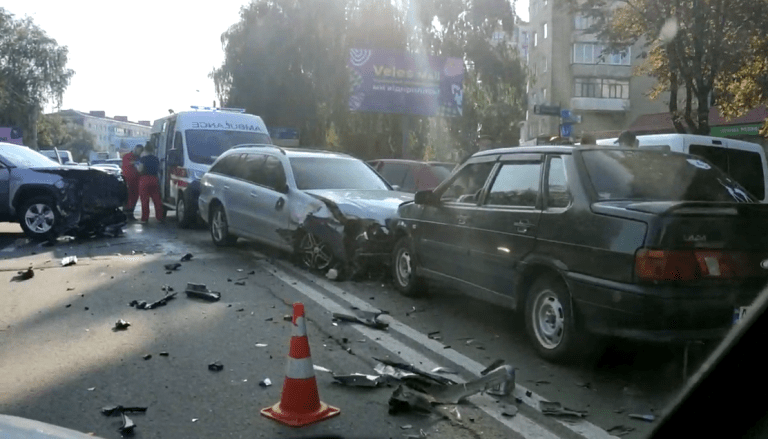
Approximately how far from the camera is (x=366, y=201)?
980 cm

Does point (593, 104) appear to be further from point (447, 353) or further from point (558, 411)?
point (558, 411)

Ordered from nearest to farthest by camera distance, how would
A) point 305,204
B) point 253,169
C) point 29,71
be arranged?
point 305,204 → point 253,169 → point 29,71

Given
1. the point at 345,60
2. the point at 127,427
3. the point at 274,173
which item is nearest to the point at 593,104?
the point at 345,60

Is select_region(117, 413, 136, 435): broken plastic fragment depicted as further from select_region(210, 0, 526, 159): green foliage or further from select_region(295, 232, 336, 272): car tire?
select_region(210, 0, 526, 159): green foliage

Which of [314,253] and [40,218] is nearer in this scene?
[314,253]

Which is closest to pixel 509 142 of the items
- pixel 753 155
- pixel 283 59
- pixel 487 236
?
pixel 283 59

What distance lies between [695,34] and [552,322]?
39.9 feet

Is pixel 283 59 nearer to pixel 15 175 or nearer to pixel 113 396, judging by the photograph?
pixel 15 175

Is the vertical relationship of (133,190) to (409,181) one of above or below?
below

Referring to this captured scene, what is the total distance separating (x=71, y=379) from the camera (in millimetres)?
5277

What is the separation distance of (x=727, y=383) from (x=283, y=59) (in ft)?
129

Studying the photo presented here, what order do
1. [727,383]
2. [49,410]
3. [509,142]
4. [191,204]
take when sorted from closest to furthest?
1. [727,383]
2. [49,410]
3. [191,204]
4. [509,142]

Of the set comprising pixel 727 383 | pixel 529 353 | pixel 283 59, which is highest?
pixel 283 59

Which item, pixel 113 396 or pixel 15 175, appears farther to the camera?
pixel 15 175
